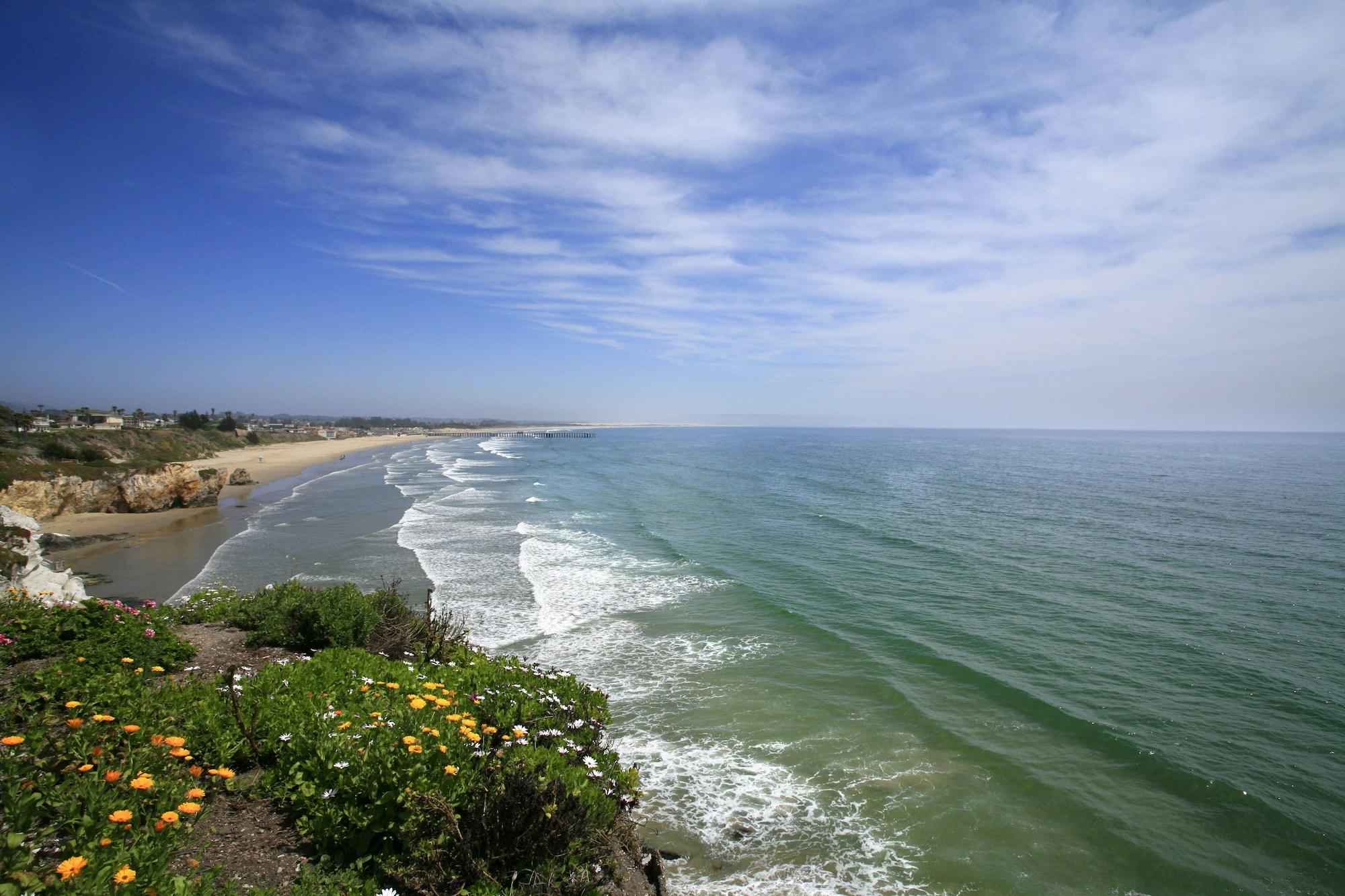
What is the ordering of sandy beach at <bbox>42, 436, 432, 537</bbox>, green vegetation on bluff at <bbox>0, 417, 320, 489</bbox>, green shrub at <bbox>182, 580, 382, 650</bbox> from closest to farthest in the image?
green shrub at <bbox>182, 580, 382, 650</bbox>
sandy beach at <bbox>42, 436, 432, 537</bbox>
green vegetation on bluff at <bbox>0, 417, 320, 489</bbox>

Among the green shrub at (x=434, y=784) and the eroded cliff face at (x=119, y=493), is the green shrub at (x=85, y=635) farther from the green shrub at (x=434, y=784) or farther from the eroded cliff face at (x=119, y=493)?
the eroded cliff face at (x=119, y=493)

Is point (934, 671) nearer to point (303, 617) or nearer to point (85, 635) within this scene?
point (303, 617)

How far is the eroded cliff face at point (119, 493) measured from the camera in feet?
92.0

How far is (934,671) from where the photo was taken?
1305cm

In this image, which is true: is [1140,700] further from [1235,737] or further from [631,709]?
[631,709]

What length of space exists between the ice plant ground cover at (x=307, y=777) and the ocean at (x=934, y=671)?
8.80 feet

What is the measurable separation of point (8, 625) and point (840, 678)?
12405 mm

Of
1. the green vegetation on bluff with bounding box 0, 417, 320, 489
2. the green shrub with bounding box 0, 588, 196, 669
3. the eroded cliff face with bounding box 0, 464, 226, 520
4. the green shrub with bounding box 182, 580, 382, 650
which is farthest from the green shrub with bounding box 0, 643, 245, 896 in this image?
the green vegetation on bluff with bounding box 0, 417, 320, 489

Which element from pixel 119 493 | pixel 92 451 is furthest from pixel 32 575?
pixel 92 451

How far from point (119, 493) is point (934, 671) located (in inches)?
1533

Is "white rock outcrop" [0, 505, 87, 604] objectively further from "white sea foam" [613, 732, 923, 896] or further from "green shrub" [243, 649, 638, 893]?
"white sea foam" [613, 732, 923, 896]

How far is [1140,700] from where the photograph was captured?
11.8 meters

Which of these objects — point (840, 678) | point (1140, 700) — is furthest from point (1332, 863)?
point (840, 678)

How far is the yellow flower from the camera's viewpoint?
3031 millimetres
